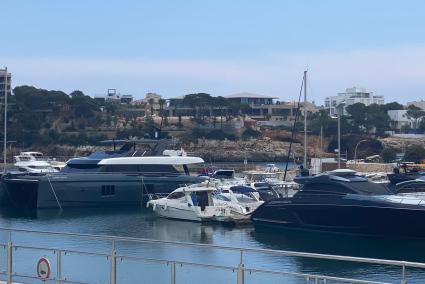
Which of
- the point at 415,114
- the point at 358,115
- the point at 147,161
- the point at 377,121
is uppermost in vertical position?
the point at 415,114

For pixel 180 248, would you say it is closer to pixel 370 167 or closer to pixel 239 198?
pixel 239 198

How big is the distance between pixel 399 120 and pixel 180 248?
131 m

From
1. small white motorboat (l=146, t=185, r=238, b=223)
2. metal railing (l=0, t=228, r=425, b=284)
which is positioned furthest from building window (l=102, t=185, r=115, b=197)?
metal railing (l=0, t=228, r=425, b=284)

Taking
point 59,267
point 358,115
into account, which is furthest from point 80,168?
point 358,115

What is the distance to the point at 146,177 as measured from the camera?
157ft

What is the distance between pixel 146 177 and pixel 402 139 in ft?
266

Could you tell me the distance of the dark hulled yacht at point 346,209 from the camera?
32031mm

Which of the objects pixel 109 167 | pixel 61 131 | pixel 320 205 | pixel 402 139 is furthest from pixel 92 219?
pixel 402 139

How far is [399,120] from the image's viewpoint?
462 ft

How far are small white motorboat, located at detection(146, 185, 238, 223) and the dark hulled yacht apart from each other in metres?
2.34

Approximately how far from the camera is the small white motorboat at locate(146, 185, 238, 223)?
3900 cm

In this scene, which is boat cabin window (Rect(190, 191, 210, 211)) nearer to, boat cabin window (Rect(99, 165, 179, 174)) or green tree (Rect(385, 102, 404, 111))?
boat cabin window (Rect(99, 165, 179, 174))

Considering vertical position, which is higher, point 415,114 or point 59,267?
point 415,114

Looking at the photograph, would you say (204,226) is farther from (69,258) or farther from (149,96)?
(149,96)
